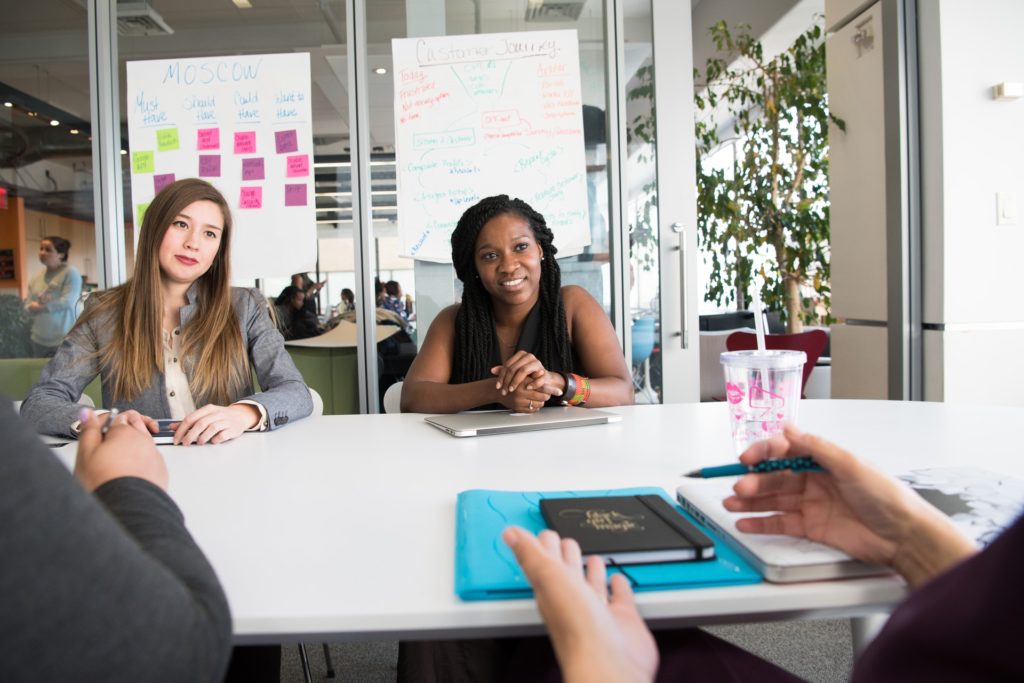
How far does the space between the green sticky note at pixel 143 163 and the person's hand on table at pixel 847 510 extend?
324cm

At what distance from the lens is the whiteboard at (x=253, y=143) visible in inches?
126

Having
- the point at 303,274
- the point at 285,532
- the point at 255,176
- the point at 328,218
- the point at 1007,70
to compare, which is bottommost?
the point at 285,532

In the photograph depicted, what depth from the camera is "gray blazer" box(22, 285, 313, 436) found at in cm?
155

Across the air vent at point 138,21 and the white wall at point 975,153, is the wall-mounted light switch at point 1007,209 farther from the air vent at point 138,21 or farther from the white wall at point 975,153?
the air vent at point 138,21

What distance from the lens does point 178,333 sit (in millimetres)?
1947

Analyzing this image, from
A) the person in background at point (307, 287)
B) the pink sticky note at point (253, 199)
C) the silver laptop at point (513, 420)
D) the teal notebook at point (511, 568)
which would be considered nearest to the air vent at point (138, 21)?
the pink sticky note at point (253, 199)

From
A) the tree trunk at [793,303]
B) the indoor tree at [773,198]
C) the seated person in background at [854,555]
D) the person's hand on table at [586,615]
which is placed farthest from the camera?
the tree trunk at [793,303]

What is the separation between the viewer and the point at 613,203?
318 cm

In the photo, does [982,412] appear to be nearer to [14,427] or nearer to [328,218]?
[14,427]

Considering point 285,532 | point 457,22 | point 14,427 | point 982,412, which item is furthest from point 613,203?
point 14,427

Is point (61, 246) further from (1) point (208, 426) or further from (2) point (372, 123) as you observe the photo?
(1) point (208, 426)

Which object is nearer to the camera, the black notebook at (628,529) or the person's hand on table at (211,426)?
the black notebook at (628,529)

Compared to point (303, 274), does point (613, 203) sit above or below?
above

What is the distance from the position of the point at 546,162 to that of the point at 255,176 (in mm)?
1281
